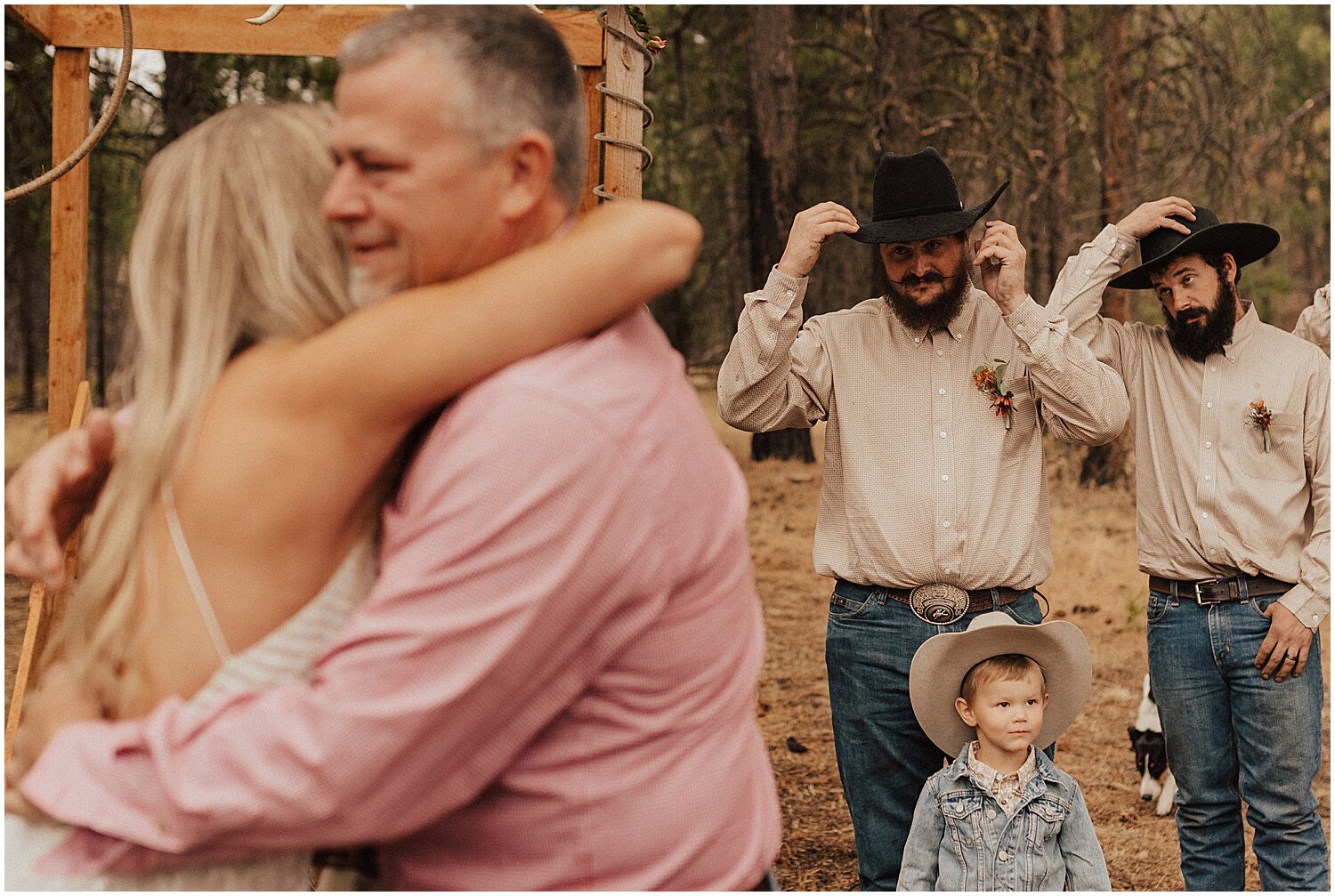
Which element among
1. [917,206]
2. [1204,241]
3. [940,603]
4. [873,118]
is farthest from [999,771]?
[873,118]

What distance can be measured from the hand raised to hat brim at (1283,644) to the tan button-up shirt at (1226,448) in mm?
33

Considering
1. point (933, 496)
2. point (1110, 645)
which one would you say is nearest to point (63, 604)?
point (933, 496)

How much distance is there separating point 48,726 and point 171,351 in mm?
429

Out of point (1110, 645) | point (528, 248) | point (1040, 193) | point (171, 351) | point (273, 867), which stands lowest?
point (1110, 645)

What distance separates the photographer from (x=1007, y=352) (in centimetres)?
401

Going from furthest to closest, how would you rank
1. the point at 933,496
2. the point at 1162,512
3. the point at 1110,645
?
the point at 1110,645 → the point at 1162,512 → the point at 933,496

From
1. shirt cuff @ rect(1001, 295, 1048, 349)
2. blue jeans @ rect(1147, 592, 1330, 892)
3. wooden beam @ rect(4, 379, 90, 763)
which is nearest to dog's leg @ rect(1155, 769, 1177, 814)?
blue jeans @ rect(1147, 592, 1330, 892)

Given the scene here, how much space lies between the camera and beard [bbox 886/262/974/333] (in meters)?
4.03

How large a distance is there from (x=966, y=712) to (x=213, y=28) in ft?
10.8

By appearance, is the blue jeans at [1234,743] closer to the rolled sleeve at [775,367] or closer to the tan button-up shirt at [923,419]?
the tan button-up shirt at [923,419]

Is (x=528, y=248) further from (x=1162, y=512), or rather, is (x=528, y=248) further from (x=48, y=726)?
(x=1162, y=512)

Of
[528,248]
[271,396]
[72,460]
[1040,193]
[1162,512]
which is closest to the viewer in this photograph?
[271,396]

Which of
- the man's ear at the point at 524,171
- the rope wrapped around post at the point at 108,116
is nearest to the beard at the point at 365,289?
the man's ear at the point at 524,171

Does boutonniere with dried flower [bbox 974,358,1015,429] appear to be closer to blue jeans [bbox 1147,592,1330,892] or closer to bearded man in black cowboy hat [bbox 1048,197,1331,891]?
bearded man in black cowboy hat [bbox 1048,197,1331,891]
